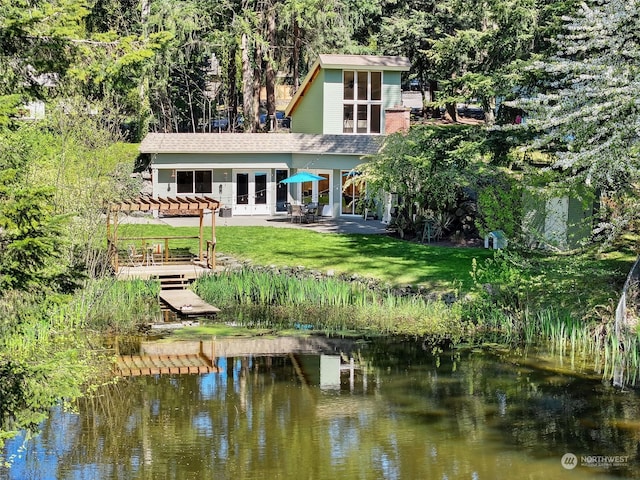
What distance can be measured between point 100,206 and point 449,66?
13.7m

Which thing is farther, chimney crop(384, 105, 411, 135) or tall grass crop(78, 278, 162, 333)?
chimney crop(384, 105, 411, 135)

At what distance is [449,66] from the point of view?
30156 millimetres

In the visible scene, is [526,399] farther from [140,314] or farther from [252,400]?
[140,314]

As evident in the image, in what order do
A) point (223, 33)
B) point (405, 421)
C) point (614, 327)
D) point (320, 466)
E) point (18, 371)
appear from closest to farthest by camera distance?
point (18, 371) < point (320, 466) < point (405, 421) < point (614, 327) < point (223, 33)

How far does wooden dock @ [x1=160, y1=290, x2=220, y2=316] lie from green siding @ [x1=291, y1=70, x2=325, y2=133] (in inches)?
620

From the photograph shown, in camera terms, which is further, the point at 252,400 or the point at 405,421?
the point at 252,400

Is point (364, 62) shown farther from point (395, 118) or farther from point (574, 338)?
point (574, 338)

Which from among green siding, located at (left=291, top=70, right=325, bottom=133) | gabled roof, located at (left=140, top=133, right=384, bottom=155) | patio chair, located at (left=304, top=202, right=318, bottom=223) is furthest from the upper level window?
patio chair, located at (left=304, top=202, right=318, bottom=223)

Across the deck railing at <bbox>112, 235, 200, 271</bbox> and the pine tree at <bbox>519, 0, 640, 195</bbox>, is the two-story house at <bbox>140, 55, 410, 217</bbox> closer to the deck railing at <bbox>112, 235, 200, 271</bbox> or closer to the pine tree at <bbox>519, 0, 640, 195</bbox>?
the deck railing at <bbox>112, 235, 200, 271</bbox>

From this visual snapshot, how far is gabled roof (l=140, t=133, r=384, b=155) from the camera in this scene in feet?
121

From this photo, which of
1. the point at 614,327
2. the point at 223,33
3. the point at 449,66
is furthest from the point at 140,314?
the point at 223,33

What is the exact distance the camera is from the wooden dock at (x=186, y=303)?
2223cm

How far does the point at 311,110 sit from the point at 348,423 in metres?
26.5

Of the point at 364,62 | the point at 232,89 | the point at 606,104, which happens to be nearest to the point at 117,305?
the point at 606,104
